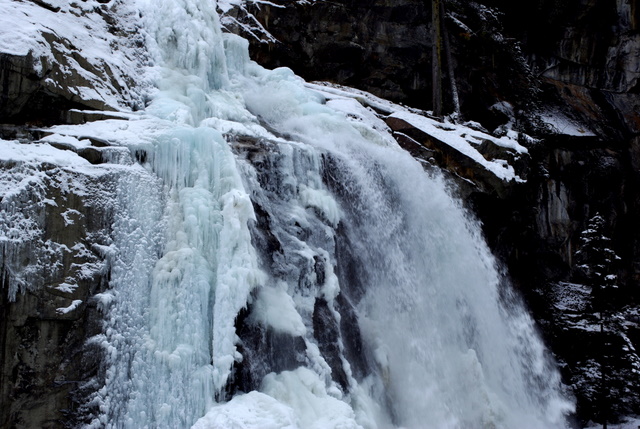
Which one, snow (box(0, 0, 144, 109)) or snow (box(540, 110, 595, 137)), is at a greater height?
snow (box(0, 0, 144, 109))

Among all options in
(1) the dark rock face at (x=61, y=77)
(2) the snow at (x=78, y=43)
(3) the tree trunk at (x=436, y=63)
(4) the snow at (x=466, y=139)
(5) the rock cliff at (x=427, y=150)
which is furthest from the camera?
(3) the tree trunk at (x=436, y=63)

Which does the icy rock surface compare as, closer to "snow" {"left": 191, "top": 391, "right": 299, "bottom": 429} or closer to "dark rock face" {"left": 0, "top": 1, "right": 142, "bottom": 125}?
"snow" {"left": 191, "top": 391, "right": 299, "bottom": 429}

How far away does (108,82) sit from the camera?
1039 centimetres

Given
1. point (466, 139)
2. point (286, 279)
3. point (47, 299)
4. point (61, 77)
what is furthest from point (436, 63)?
point (47, 299)

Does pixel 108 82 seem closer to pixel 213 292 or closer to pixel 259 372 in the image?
pixel 213 292

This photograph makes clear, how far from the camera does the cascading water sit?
775 cm

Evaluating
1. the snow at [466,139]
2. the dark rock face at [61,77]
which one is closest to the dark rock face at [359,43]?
the snow at [466,139]

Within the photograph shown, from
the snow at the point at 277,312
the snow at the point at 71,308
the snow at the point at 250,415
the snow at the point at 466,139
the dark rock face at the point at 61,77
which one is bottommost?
the snow at the point at 250,415

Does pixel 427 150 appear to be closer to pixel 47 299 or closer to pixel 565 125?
pixel 565 125

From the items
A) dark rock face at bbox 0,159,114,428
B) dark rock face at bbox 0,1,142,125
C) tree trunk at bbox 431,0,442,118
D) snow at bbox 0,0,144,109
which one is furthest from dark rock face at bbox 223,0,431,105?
dark rock face at bbox 0,159,114,428

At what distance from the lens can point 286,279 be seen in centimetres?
929

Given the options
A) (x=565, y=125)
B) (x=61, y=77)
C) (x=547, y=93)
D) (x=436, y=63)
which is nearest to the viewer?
(x=61, y=77)

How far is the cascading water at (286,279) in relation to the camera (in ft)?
25.4

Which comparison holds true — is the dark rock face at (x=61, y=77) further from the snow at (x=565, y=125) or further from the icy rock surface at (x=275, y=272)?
the snow at (x=565, y=125)
